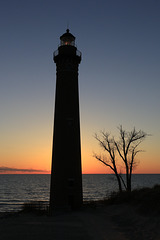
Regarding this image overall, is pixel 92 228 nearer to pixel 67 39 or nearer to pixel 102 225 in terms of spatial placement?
pixel 102 225

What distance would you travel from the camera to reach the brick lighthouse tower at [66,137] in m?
22.9

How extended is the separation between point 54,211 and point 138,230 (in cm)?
1009

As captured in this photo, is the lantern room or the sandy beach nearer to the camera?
the sandy beach

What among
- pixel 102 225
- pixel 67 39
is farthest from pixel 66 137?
pixel 67 39

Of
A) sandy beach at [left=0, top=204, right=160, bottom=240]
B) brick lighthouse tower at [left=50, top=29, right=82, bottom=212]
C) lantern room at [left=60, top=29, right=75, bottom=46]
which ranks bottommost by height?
sandy beach at [left=0, top=204, right=160, bottom=240]

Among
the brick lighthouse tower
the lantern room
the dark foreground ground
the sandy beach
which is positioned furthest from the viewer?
the lantern room

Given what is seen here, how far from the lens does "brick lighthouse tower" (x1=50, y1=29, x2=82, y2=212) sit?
22922mm

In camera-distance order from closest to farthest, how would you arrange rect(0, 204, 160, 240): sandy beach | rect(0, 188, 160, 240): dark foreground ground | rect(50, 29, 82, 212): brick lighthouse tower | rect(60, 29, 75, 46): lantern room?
rect(0, 204, 160, 240): sandy beach
rect(0, 188, 160, 240): dark foreground ground
rect(50, 29, 82, 212): brick lighthouse tower
rect(60, 29, 75, 46): lantern room

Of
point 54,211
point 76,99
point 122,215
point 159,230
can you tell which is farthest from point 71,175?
point 159,230

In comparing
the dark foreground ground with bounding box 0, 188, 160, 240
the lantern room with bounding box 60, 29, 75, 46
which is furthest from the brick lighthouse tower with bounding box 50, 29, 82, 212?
the dark foreground ground with bounding box 0, 188, 160, 240

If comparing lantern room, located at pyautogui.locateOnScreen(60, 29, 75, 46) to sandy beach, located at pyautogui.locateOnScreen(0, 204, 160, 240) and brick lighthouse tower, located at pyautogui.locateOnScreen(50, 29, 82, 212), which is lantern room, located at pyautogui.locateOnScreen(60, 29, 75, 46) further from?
sandy beach, located at pyautogui.locateOnScreen(0, 204, 160, 240)

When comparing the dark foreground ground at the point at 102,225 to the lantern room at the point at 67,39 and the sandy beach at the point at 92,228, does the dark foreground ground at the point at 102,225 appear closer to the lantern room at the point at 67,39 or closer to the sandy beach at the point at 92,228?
the sandy beach at the point at 92,228

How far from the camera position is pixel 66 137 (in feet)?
78.0

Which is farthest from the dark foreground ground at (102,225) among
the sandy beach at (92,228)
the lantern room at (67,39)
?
the lantern room at (67,39)
